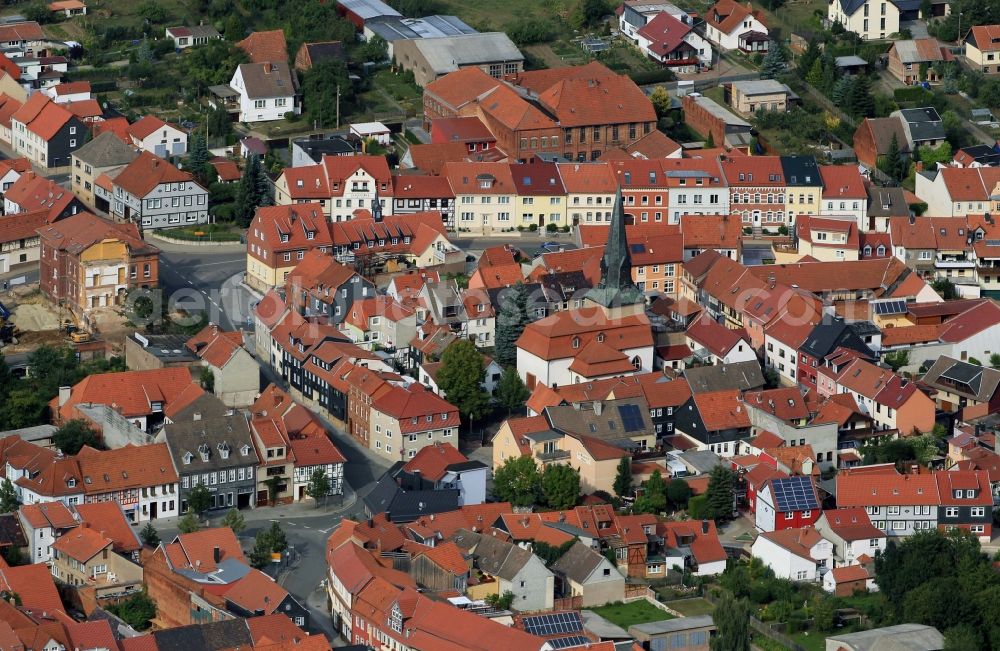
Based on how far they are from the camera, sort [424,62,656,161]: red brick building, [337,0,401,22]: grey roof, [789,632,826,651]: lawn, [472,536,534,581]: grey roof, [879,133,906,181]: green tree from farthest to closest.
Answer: [337,0,401,22]: grey roof → [424,62,656,161]: red brick building → [879,133,906,181]: green tree → [472,536,534,581]: grey roof → [789,632,826,651]: lawn

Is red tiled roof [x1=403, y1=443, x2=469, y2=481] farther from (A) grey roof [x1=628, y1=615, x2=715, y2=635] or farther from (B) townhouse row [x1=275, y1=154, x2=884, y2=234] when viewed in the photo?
(B) townhouse row [x1=275, y1=154, x2=884, y2=234]

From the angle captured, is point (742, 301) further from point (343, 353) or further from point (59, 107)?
point (59, 107)

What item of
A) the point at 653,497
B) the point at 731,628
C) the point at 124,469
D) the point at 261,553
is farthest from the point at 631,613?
the point at 124,469

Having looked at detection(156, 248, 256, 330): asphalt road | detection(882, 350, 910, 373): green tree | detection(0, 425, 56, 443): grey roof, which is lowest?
detection(156, 248, 256, 330): asphalt road

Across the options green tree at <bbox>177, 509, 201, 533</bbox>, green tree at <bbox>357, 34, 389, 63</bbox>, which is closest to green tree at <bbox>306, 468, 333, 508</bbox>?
green tree at <bbox>177, 509, 201, 533</bbox>

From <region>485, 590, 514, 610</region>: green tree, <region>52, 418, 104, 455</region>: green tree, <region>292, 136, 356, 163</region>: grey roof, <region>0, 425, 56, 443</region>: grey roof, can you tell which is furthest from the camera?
<region>292, 136, 356, 163</region>: grey roof

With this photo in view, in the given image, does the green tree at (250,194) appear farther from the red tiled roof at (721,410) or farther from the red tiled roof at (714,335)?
the red tiled roof at (721,410)
